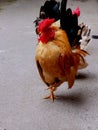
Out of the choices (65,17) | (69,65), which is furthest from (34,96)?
(65,17)

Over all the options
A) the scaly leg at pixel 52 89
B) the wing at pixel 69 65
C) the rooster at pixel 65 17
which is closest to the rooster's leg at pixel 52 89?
the scaly leg at pixel 52 89

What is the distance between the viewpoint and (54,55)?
6.48ft

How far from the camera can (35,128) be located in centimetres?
192

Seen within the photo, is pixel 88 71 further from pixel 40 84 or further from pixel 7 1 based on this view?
pixel 7 1

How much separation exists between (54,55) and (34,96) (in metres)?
0.41

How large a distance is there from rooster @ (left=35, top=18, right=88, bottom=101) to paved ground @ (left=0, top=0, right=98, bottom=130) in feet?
0.58

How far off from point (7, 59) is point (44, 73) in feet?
2.86

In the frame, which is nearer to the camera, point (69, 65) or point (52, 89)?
point (69, 65)

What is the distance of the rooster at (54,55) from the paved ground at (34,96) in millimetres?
177

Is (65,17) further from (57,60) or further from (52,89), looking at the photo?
(52,89)

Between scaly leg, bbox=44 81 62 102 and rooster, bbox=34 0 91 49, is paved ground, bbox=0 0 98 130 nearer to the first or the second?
scaly leg, bbox=44 81 62 102

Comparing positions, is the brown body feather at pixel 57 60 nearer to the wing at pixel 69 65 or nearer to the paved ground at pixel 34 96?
the wing at pixel 69 65

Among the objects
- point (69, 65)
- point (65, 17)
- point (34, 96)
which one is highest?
point (65, 17)

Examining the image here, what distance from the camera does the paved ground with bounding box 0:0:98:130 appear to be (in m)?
1.97
